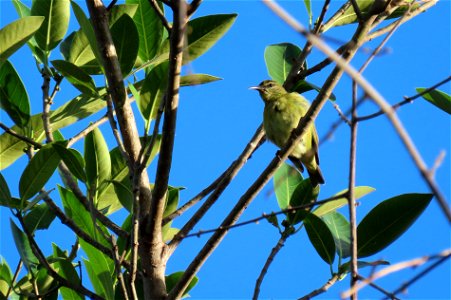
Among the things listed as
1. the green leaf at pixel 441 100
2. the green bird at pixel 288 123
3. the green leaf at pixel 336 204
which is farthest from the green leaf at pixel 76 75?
the green bird at pixel 288 123

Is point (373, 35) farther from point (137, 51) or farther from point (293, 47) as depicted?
point (137, 51)

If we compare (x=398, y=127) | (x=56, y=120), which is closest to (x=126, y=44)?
(x=56, y=120)

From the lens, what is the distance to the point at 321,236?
3.24 m

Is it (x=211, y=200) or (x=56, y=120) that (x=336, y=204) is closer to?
(x=211, y=200)

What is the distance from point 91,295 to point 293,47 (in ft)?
5.91

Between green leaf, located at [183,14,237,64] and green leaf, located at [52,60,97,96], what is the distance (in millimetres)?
472

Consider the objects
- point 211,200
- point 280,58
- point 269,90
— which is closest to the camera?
point 211,200

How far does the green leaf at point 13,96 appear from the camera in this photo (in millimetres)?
3398

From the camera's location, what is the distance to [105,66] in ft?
9.90

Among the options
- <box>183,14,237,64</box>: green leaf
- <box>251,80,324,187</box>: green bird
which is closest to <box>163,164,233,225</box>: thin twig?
<box>183,14,237,64</box>: green leaf

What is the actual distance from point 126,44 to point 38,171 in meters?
0.68

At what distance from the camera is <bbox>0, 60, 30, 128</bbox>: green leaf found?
Result: 11.1 ft

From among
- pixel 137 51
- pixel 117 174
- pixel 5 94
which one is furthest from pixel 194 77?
pixel 5 94

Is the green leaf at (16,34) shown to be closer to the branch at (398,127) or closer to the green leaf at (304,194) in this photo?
the green leaf at (304,194)
